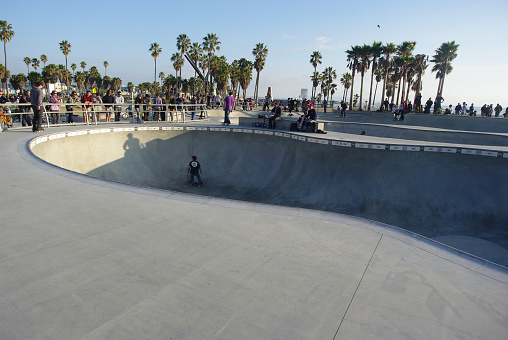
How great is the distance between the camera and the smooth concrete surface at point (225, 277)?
234 centimetres

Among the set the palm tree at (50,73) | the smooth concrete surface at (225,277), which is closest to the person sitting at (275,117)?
the smooth concrete surface at (225,277)

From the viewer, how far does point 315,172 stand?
1230 centimetres

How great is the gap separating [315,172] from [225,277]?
9785 millimetres

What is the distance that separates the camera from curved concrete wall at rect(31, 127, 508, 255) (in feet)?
30.7

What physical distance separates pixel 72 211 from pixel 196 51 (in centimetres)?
6451

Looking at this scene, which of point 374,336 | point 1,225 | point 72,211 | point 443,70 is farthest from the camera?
point 443,70

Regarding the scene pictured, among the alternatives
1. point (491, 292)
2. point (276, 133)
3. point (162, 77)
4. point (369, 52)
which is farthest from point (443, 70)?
point (162, 77)

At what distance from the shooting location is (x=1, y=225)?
3789mm

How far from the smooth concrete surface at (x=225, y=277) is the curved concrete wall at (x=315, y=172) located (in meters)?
6.24

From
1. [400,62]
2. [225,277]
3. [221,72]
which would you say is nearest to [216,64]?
[221,72]

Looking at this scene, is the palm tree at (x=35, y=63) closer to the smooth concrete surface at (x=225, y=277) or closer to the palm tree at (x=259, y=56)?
the palm tree at (x=259, y=56)

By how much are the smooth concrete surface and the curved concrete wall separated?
624 centimetres

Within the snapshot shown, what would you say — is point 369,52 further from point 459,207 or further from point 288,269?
point 288,269

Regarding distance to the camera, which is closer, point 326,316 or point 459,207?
point 326,316
